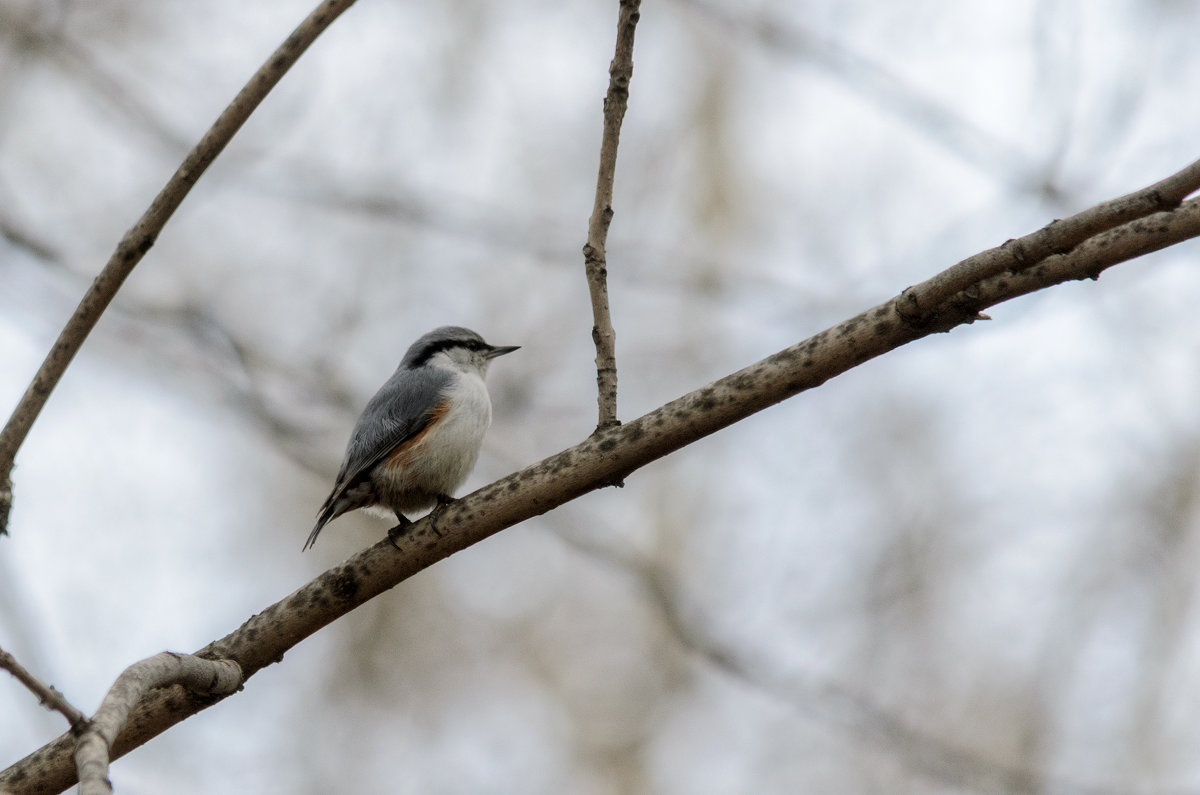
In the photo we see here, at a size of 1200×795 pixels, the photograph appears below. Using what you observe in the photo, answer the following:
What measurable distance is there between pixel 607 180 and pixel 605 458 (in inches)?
34.2

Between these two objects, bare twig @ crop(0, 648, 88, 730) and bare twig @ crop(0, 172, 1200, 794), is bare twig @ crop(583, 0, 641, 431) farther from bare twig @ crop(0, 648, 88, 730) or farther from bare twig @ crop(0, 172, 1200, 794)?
bare twig @ crop(0, 648, 88, 730)

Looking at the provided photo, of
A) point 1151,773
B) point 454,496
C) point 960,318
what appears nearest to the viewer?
point 960,318

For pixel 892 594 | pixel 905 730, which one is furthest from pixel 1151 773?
pixel 905 730

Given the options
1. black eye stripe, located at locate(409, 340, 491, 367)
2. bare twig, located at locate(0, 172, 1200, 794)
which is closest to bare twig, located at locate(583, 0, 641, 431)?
bare twig, located at locate(0, 172, 1200, 794)

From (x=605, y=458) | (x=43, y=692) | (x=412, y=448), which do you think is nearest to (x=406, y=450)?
(x=412, y=448)

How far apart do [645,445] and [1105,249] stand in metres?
1.06

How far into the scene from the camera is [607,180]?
287 centimetres

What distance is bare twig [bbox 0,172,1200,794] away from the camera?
85.4 inches

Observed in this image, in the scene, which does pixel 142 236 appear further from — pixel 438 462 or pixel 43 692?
pixel 438 462

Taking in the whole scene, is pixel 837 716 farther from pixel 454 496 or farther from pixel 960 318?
pixel 960 318

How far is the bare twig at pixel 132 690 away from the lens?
1.43m

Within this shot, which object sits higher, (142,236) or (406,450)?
(406,450)

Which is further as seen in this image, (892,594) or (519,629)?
(519,629)

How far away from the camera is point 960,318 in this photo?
2254 mm
